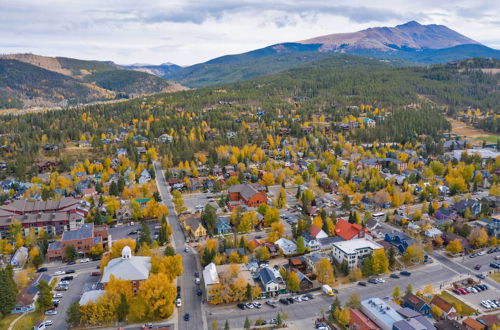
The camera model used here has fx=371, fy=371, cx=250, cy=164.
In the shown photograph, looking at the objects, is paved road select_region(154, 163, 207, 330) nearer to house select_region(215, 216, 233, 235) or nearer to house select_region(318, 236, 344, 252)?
house select_region(215, 216, 233, 235)

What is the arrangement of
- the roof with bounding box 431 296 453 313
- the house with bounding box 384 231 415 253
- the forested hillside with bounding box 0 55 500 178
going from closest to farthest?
the roof with bounding box 431 296 453 313 → the house with bounding box 384 231 415 253 → the forested hillside with bounding box 0 55 500 178

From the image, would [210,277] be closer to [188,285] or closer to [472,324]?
[188,285]

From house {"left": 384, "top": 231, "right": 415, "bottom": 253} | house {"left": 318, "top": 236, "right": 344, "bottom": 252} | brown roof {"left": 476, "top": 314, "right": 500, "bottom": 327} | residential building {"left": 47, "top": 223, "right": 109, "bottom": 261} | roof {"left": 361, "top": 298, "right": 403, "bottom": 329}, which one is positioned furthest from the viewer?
house {"left": 318, "top": 236, "right": 344, "bottom": 252}

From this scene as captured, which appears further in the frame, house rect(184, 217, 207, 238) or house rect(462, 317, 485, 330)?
house rect(184, 217, 207, 238)

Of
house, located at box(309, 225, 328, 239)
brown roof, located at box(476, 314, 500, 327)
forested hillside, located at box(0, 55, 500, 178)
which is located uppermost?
forested hillside, located at box(0, 55, 500, 178)

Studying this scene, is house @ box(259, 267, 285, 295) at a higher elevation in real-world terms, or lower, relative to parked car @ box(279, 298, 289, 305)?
higher

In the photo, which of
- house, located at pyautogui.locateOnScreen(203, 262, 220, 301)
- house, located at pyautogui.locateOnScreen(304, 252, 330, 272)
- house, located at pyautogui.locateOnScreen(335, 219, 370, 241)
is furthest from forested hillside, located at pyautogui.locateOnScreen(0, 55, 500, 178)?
house, located at pyautogui.locateOnScreen(203, 262, 220, 301)

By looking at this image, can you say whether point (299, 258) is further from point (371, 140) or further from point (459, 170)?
point (371, 140)

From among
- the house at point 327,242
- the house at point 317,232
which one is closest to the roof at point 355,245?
the house at point 327,242
